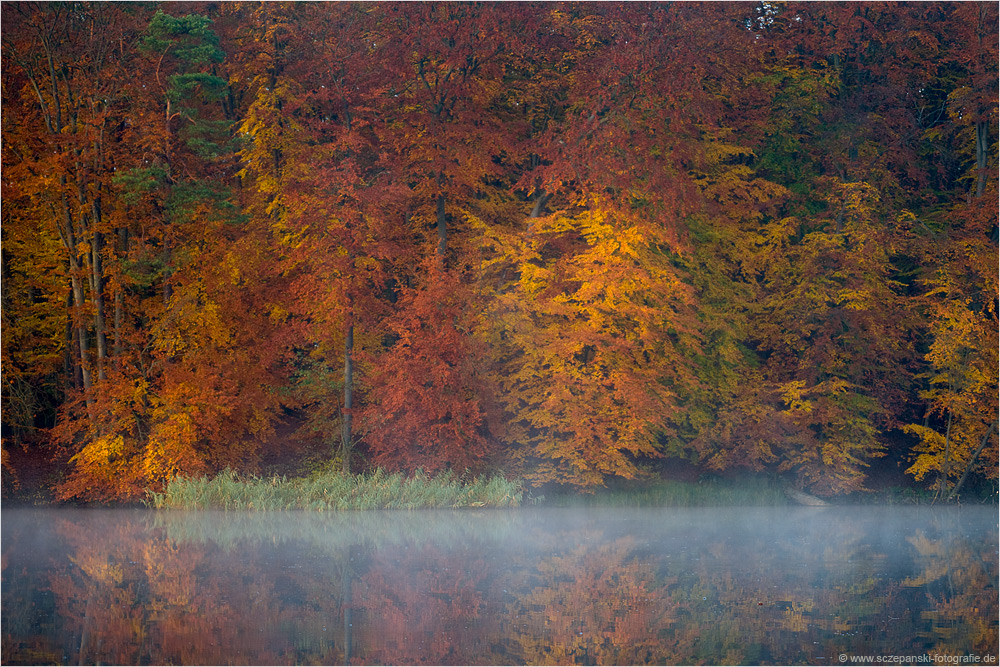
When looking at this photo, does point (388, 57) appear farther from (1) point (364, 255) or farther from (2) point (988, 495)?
(2) point (988, 495)

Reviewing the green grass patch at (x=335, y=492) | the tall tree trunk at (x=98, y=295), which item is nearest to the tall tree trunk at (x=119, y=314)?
the tall tree trunk at (x=98, y=295)

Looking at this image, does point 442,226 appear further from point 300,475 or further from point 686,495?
point 686,495

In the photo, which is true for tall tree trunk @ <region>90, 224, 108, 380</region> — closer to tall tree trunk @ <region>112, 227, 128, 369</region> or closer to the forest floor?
tall tree trunk @ <region>112, 227, 128, 369</region>

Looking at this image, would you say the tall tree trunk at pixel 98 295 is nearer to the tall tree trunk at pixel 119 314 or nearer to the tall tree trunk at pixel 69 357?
the tall tree trunk at pixel 119 314

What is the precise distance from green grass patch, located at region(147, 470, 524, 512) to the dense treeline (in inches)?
21.4

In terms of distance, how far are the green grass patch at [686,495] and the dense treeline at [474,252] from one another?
725 mm

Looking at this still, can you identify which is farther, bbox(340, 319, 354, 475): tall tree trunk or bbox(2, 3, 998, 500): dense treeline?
bbox(340, 319, 354, 475): tall tree trunk

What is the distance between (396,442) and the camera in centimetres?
2294

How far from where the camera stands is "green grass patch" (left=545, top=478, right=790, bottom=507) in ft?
79.3

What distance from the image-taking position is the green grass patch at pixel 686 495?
24.2m

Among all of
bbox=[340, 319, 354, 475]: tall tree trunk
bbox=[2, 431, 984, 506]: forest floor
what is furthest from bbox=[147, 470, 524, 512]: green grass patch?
bbox=[2, 431, 984, 506]: forest floor

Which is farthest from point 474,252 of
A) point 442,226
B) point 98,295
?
A: point 98,295

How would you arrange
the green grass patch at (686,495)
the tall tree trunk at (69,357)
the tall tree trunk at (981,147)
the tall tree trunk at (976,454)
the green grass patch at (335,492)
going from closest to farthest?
the green grass patch at (335,492) < the green grass patch at (686,495) < the tall tree trunk at (976,454) < the tall tree trunk at (69,357) < the tall tree trunk at (981,147)

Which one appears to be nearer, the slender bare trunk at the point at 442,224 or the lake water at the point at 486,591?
the lake water at the point at 486,591
